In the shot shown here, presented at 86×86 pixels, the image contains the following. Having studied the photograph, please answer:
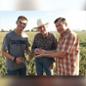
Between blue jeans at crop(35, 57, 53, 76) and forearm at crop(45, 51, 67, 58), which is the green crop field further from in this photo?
forearm at crop(45, 51, 67, 58)

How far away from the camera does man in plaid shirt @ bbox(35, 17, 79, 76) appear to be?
245 cm

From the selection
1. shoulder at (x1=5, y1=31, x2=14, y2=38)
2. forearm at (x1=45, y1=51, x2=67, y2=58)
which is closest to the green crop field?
shoulder at (x1=5, y1=31, x2=14, y2=38)

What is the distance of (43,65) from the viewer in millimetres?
2486

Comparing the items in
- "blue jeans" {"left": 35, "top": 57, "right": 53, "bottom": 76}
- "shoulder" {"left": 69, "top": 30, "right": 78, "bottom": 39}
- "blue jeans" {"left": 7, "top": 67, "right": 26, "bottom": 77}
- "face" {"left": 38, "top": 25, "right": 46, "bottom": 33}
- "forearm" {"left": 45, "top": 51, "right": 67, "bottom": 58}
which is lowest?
"blue jeans" {"left": 7, "top": 67, "right": 26, "bottom": 77}

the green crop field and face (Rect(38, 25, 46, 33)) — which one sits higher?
face (Rect(38, 25, 46, 33))

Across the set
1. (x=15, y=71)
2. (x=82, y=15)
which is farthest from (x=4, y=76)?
(x=82, y=15)

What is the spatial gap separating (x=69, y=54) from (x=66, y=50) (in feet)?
0.16

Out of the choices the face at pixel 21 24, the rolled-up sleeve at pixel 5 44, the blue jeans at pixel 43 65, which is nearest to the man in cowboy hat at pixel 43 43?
the blue jeans at pixel 43 65

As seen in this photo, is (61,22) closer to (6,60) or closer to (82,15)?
(82,15)

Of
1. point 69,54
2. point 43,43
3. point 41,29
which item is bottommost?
point 69,54

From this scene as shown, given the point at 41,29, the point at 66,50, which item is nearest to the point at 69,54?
the point at 66,50

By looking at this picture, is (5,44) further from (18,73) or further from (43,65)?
(43,65)

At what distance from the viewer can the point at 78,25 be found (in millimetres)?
2459

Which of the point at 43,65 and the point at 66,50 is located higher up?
the point at 66,50
